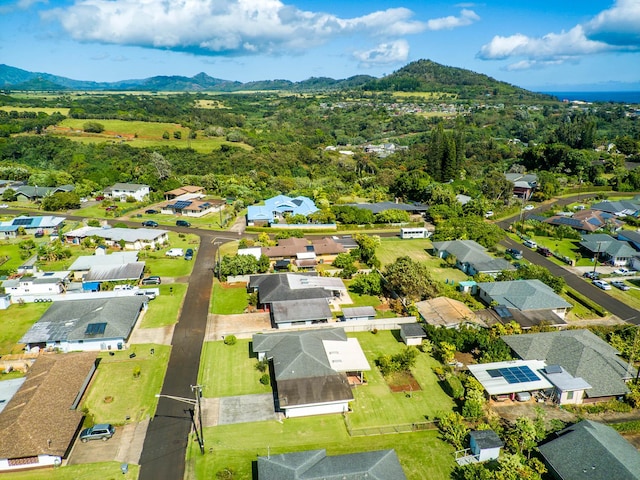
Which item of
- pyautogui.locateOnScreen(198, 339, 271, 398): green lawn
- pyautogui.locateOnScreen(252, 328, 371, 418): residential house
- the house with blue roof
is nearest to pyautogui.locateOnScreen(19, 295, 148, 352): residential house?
pyautogui.locateOnScreen(198, 339, 271, 398): green lawn

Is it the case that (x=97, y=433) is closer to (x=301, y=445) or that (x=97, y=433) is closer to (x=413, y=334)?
(x=301, y=445)

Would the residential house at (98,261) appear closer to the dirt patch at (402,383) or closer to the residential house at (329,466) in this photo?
the dirt patch at (402,383)

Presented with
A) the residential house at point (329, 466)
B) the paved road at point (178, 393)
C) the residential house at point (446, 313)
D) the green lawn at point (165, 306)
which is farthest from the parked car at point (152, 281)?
the residential house at point (329, 466)

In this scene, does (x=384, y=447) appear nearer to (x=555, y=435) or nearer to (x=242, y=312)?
(x=555, y=435)

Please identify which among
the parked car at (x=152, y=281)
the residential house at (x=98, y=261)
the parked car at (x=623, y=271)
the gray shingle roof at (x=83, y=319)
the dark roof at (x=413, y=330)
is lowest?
the parked car at (x=152, y=281)

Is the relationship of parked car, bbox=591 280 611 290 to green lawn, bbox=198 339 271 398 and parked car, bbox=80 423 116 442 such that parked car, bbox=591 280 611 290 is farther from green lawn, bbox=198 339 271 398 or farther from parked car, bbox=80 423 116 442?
parked car, bbox=80 423 116 442

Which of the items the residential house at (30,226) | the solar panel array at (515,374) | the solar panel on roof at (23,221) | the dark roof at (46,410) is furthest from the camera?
the solar panel on roof at (23,221)
